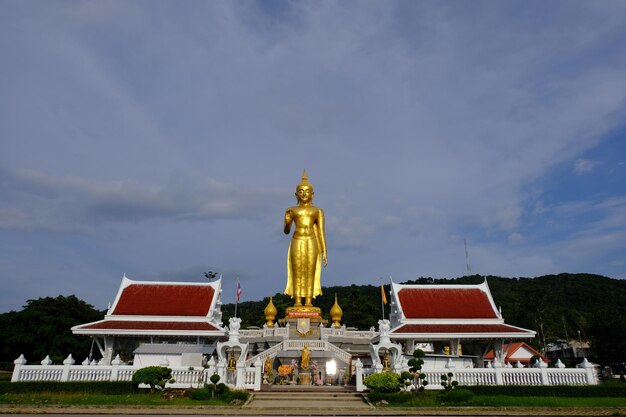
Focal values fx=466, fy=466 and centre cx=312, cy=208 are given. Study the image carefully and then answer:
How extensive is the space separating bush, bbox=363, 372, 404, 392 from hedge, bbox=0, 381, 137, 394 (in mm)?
8931

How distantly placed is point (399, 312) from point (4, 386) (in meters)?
19.8

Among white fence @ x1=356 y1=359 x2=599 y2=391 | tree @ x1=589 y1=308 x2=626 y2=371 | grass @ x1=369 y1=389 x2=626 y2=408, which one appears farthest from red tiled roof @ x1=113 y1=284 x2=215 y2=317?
tree @ x1=589 y1=308 x2=626 y2=371

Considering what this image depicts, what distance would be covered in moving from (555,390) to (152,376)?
14940 mm

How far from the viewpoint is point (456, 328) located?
2592 cm

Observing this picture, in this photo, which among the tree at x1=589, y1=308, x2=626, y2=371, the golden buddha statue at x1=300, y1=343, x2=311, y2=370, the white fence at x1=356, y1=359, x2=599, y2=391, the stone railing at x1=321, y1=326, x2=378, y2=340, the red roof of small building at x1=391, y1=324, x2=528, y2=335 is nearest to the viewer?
the white fence at x1=356, y1=359, x2=599, y2=391

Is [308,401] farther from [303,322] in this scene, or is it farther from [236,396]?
[303,322]

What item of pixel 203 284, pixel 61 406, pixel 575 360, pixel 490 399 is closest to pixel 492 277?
pixel 575 360

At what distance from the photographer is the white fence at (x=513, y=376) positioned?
18766 mm

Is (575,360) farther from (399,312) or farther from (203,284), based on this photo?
(203,284)

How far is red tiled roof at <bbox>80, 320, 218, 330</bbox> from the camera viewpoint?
24234 millimetres

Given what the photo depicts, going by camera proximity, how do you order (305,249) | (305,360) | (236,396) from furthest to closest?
1. (305,249)
2. (305,360)
3. (236,396)

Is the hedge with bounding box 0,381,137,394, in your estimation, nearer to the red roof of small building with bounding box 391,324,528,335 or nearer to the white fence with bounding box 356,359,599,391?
the white fence with bounding box 356,359,599,391

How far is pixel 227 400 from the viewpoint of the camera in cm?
1577

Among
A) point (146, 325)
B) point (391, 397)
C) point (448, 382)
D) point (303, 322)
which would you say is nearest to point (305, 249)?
point (303, 322)
